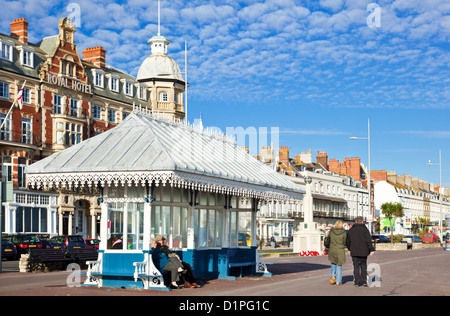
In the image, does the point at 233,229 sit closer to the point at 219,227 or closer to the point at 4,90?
the point at 219,227

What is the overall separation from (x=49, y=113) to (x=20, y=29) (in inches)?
299

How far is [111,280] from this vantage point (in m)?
15.4

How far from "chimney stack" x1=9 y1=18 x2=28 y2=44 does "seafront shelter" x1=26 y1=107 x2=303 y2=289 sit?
3950 centimetres

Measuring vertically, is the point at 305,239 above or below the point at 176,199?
below

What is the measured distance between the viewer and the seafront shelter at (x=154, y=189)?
48.4 feet

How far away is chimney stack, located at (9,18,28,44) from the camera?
53406 mm

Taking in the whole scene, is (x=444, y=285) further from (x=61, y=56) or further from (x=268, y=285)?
(x=61, y=56)

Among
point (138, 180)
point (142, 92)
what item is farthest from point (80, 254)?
point (142, 92)

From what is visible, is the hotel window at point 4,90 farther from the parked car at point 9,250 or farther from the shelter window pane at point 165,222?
the shelter window pane at point 165,222


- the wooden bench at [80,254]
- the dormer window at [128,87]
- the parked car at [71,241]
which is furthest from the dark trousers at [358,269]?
the dormer window at [128,87]

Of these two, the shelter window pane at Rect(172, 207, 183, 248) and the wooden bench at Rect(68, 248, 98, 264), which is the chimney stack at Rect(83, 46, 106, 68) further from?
the shelter window pane at Rect(172, 207, 183, 248)

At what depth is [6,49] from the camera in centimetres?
4919

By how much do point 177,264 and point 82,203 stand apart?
43212 mm
